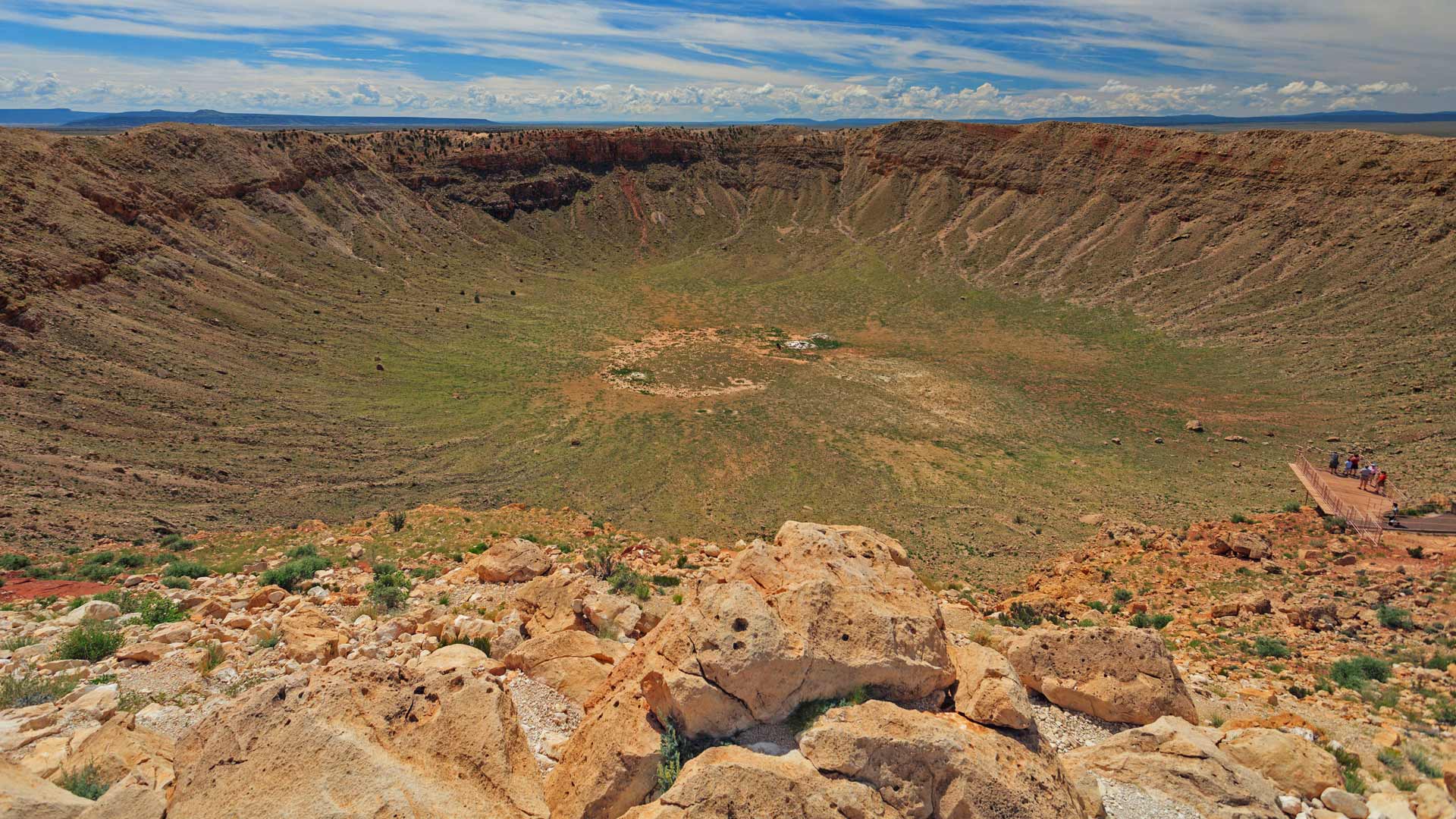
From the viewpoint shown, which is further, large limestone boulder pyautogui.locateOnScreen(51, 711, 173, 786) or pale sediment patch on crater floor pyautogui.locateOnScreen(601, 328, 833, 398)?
pale sediment patch on crater floor pyautogui.locateOnScreen(601, 328, 833, 398)

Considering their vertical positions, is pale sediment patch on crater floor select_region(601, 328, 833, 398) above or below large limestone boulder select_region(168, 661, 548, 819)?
below

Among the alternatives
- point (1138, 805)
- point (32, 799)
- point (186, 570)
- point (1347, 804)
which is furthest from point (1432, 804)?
point (186, 570)

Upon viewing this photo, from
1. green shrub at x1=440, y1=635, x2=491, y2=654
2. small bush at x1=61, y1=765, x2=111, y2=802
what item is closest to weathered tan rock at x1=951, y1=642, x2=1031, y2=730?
green shrub at x1=440, y1=635, x2=491, y2=654

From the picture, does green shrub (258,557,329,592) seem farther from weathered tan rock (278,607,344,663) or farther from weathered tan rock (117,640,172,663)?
weathered tan rock (117,640,172,663)

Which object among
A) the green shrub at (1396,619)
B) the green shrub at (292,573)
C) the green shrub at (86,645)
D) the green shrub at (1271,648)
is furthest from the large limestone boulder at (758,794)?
the green shrub at (1396,619)

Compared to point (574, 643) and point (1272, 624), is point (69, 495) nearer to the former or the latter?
point (574, 643)

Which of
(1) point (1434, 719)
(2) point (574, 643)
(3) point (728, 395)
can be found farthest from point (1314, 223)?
(2) point (574, 643)

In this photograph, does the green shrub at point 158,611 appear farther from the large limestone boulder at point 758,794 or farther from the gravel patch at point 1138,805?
the gravel patch at point 1138,805
